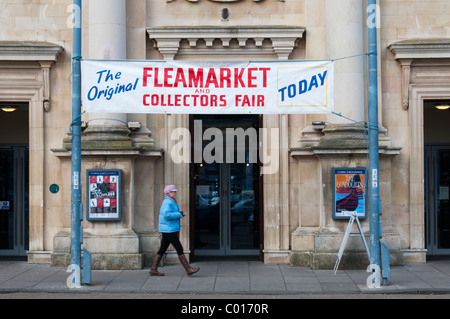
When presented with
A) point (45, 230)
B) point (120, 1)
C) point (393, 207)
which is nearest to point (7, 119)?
point (45, 230)

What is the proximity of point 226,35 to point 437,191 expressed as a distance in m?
7.13

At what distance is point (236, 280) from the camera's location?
11.9m

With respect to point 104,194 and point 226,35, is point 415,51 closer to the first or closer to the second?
point 226,35

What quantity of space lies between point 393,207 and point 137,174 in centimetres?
579

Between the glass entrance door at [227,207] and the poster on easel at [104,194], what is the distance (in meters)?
2.92

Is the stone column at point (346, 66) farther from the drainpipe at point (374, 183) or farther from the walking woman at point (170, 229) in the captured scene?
the walking woman at point (170, 229)

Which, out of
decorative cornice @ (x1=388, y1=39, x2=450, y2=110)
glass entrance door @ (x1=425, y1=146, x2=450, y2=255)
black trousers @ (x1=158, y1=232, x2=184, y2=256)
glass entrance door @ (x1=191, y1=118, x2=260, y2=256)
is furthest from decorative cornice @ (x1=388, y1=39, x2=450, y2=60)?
black trousers @ (x1=158, y1=232, x2=184, y2=256)

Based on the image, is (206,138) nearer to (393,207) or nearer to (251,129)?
(251,129)

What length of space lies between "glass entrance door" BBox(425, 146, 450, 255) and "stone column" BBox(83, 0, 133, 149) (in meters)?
8.06

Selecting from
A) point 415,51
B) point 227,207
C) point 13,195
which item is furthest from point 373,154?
point 13,195

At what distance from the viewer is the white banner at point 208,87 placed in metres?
11.2

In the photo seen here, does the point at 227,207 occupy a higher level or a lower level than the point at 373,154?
lower

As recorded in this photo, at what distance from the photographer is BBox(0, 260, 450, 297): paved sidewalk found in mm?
10789

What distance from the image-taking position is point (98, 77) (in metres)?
11.2
